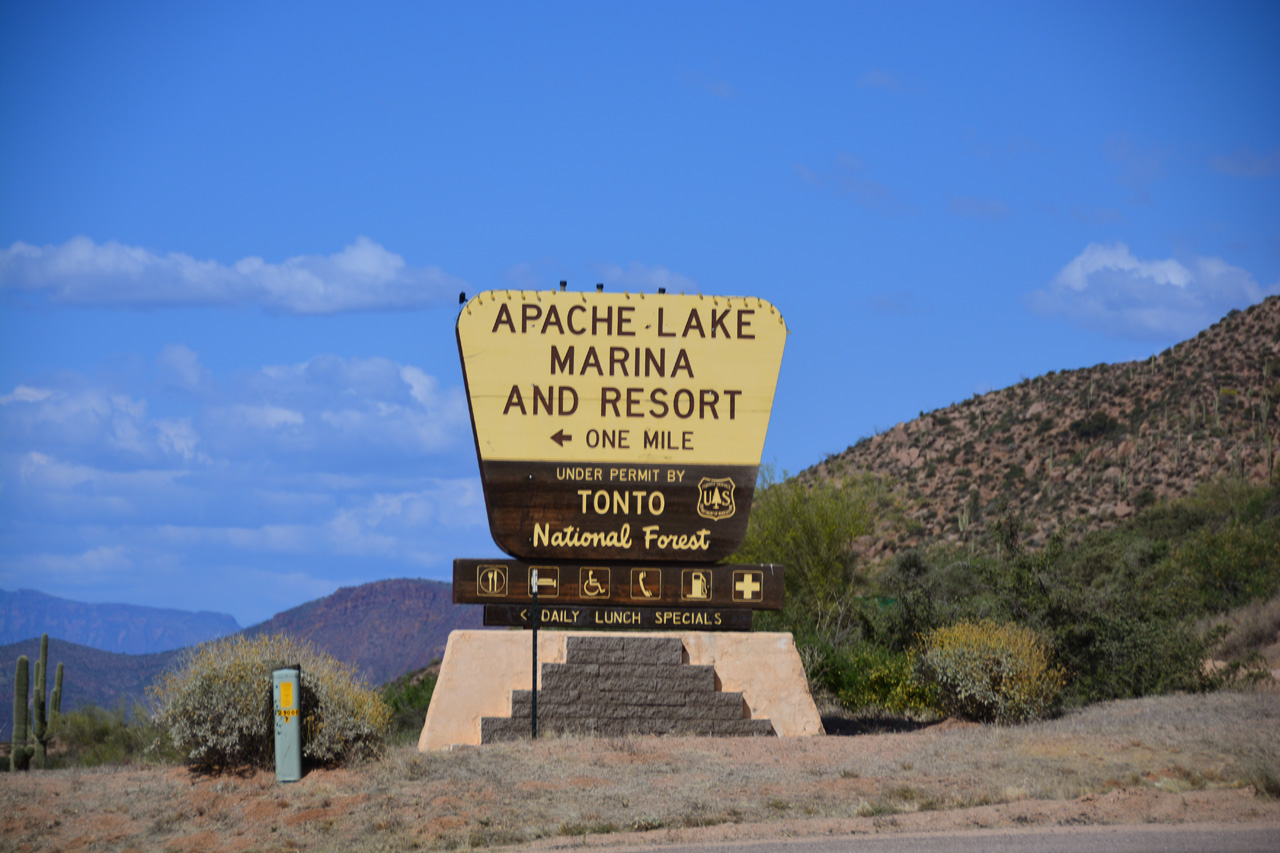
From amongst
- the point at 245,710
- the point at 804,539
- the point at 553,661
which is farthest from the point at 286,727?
the point at 804,539

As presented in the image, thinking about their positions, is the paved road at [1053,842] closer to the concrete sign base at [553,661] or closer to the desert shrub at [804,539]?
the concrete sign base at [553,661]

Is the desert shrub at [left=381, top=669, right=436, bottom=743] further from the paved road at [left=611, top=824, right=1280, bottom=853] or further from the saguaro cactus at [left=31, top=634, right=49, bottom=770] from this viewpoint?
the paved road at [left=611, top=824, right=1280, bottom=853]

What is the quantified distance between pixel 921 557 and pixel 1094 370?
3058 centimetres

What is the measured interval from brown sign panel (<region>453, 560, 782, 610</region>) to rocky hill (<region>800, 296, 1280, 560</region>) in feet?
117

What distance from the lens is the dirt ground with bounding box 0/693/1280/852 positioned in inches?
440

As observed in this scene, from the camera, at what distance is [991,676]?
57.3 feet

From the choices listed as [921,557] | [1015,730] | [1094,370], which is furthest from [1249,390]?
[1015,730]

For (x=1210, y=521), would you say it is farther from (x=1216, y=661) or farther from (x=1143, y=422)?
(x=1216, y=661)

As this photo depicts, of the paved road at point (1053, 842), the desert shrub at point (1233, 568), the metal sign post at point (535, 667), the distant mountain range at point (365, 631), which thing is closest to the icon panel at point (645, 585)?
the metal sign post at point (535, 667)

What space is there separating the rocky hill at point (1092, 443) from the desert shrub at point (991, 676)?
33476 millimetres

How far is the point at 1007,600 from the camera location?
21.2 m

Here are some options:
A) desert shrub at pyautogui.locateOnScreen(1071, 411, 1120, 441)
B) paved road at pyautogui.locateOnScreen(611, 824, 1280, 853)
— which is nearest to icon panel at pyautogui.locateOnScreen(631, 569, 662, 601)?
paved road at pyautogui.locateOnScreen(611, 824, 1280, 853)

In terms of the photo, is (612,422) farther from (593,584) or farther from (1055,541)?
(1055,541)

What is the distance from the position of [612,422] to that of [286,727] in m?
Answer: 6.44
